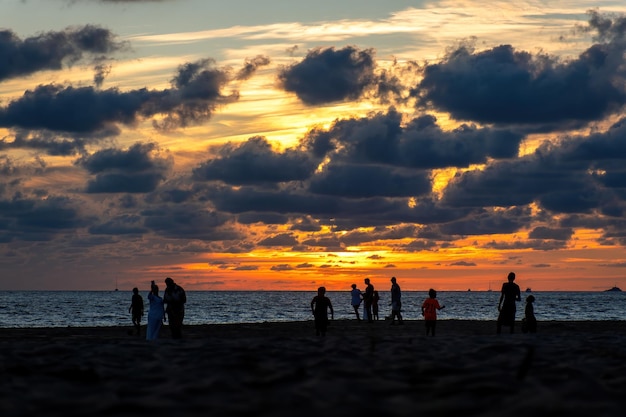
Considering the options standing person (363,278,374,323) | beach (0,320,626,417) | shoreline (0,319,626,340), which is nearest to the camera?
beach (0,320,626,417)

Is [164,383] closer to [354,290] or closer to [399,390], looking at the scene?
[399,390]

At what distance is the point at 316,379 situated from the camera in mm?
14031

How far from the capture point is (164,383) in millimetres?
13719

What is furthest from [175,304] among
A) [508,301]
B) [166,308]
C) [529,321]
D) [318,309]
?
[529,321]

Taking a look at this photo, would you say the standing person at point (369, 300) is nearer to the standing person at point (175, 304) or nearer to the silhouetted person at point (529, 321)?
the silhouetted person at point (529, 321)

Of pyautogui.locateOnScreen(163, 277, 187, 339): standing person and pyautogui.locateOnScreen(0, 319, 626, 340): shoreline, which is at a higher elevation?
pyautogui.locateOnScreen(163, 277, 187, 339): standing person

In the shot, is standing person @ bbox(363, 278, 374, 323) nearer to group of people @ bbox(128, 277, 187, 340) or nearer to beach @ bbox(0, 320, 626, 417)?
group of people @ bbox(128, 277, 187, 340)

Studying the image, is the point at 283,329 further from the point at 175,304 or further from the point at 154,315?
the point at 154,315

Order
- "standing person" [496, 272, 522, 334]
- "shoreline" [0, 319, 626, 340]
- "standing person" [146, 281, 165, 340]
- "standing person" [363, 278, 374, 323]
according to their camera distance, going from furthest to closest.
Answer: "standing person" [363, 278, 374, 323]
"shoreline" [0, 319, 626, 340]
"standing person" [496, 272, 522, 334]
"standing person" [146, 281, 165, 340]

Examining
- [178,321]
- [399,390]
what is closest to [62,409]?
[399,390]

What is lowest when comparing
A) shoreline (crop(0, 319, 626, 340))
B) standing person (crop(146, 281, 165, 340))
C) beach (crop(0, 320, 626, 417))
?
shoreline (crop(0, 319, 626, 340))

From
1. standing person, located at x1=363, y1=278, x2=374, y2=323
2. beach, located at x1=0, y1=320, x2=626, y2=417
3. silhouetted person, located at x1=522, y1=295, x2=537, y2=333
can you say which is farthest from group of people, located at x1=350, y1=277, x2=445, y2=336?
beach, located at x1=0, y1=320, x2=626, y2=417

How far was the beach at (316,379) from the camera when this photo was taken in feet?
37.2

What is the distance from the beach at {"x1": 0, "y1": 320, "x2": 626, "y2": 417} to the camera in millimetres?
11344
